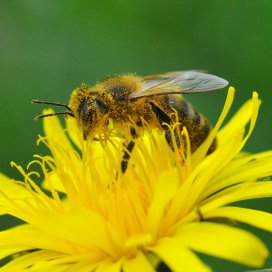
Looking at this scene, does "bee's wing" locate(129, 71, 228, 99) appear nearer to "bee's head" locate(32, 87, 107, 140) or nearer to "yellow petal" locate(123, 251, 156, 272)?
"bee's head" locate(32, 87, 107, 140)

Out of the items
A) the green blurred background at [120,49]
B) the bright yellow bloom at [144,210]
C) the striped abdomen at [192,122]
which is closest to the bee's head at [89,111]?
the bright yellow bloom at [144,210]

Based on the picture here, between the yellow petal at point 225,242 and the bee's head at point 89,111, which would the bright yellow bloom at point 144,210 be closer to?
the yellow petal at point 225,242

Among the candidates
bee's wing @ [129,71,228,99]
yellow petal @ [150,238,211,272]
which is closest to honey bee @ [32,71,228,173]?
bee's wing @ [129,71,228,99]

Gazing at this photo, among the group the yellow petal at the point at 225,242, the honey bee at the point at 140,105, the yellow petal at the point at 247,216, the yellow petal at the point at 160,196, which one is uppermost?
the honey bee at the point at 140,105

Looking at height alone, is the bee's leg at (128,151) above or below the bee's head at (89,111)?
below

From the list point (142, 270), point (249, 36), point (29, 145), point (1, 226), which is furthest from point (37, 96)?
point (142, 270)

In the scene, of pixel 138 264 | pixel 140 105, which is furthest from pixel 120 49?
pixel 138 264

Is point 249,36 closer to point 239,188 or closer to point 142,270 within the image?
point 239,188
